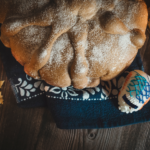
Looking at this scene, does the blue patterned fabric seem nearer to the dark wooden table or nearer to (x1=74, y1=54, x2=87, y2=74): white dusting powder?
the dark wooden table

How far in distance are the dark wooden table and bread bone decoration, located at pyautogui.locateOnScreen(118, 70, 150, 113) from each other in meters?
0.25

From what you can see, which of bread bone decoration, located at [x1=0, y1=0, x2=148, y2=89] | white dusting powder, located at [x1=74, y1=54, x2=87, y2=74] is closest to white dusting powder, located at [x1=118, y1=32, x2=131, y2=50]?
bread bone decoration, located at [x1=0, y1=0, x2=148, y2=89]

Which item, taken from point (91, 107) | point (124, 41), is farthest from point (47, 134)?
point (124, 41)

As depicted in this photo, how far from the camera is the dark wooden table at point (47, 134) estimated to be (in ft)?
3.06

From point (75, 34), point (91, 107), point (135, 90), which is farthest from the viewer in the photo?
point (91, 107)

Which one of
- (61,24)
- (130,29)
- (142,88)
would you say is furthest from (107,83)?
(61,24)

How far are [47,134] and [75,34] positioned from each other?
0.66 m

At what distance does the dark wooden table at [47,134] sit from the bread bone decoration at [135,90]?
0.25 meters

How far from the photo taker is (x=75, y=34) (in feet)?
1.95

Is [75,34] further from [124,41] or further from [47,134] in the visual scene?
[47,134]

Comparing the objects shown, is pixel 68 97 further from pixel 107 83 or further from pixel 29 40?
pixel 29 40

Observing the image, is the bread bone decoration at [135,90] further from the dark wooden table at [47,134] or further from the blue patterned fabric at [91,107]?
the dark wooden table at [47,134]

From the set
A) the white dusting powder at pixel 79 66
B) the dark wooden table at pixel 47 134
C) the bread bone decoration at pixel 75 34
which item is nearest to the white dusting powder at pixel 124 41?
the bread bone decoration at pixel 75 34

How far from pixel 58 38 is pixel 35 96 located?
1.41 feet
